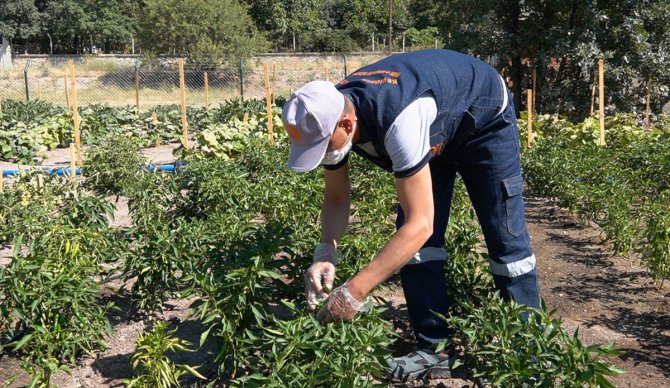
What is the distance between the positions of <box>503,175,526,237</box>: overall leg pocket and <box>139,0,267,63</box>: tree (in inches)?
1086

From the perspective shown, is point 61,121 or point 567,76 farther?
point 567,76

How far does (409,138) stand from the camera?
7.77 ft

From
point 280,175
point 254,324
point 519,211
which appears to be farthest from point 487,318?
point 280,175

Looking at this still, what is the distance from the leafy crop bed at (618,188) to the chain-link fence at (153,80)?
47.6ft

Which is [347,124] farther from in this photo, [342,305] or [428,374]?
[428,374]

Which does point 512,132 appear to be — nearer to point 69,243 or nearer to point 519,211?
point 519,211

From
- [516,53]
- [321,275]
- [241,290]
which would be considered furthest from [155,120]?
[321,275]

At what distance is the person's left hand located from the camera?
246cm

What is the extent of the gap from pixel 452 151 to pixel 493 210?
0.29m

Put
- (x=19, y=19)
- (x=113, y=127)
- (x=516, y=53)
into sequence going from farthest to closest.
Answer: (x=19, y=19), (x=516, y=53), (x=113, y=127)

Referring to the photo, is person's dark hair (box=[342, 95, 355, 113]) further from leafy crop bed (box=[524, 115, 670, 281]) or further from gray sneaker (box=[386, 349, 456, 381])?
leafy crop bed (box=[524, 115, 670, 281])

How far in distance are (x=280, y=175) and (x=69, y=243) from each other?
2.32 meters

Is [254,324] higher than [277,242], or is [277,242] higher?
[277,242]

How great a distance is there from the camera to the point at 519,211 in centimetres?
294
